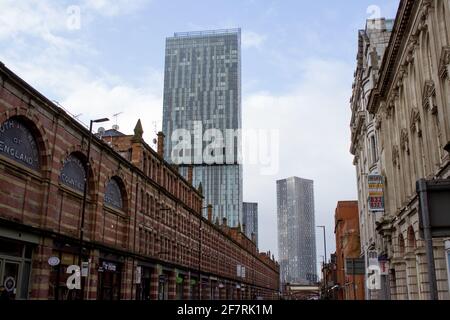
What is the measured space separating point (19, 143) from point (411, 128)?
22.3m

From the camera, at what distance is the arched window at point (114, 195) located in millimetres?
37969

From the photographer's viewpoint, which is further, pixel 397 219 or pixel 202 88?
pixel 202 88

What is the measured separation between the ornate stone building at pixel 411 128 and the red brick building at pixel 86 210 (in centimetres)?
1907

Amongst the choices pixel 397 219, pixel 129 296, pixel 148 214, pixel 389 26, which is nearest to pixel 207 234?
pixel 148 214

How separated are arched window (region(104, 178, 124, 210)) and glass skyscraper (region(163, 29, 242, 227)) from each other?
107 meters

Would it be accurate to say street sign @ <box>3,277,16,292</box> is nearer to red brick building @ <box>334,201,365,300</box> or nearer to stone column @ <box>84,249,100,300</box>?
stone column @ <box>84,249,100,300</box>

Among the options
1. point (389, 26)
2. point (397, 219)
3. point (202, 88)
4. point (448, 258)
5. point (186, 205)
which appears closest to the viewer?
point (448, 258)

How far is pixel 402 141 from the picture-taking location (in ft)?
102

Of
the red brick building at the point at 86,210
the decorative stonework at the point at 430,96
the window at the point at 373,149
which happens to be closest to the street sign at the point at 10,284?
the red brick building at the point at 86,210

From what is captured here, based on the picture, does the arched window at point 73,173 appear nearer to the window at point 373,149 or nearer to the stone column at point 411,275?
the stone column at point 411,275

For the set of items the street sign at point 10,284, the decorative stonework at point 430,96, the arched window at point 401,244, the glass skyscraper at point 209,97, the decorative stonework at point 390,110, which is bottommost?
the street sign at point 10,284

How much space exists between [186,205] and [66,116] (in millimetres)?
31555

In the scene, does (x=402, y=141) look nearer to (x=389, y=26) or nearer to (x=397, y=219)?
(x=397, y=219)

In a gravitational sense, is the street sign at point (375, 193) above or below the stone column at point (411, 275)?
above
